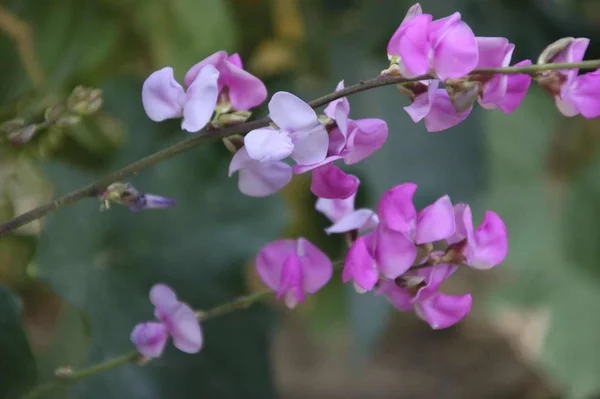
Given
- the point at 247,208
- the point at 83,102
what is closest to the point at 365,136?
the point at 83,102

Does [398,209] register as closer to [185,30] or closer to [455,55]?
[455,55]

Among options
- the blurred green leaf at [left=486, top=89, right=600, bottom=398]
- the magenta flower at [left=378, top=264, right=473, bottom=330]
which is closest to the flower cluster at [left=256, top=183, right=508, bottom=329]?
the magenta flower at [left=378, top=264, right=473, bottom=330]

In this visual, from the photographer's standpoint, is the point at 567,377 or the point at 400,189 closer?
the point at 400,189

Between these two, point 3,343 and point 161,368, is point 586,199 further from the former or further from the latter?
point 3,343

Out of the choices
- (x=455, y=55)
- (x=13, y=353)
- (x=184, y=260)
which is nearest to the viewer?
(x=455, y=55)

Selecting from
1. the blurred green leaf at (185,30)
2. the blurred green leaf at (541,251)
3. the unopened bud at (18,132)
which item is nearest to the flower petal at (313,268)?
the unopened bud at (18,132)

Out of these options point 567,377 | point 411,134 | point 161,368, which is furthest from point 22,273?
point 567,377
